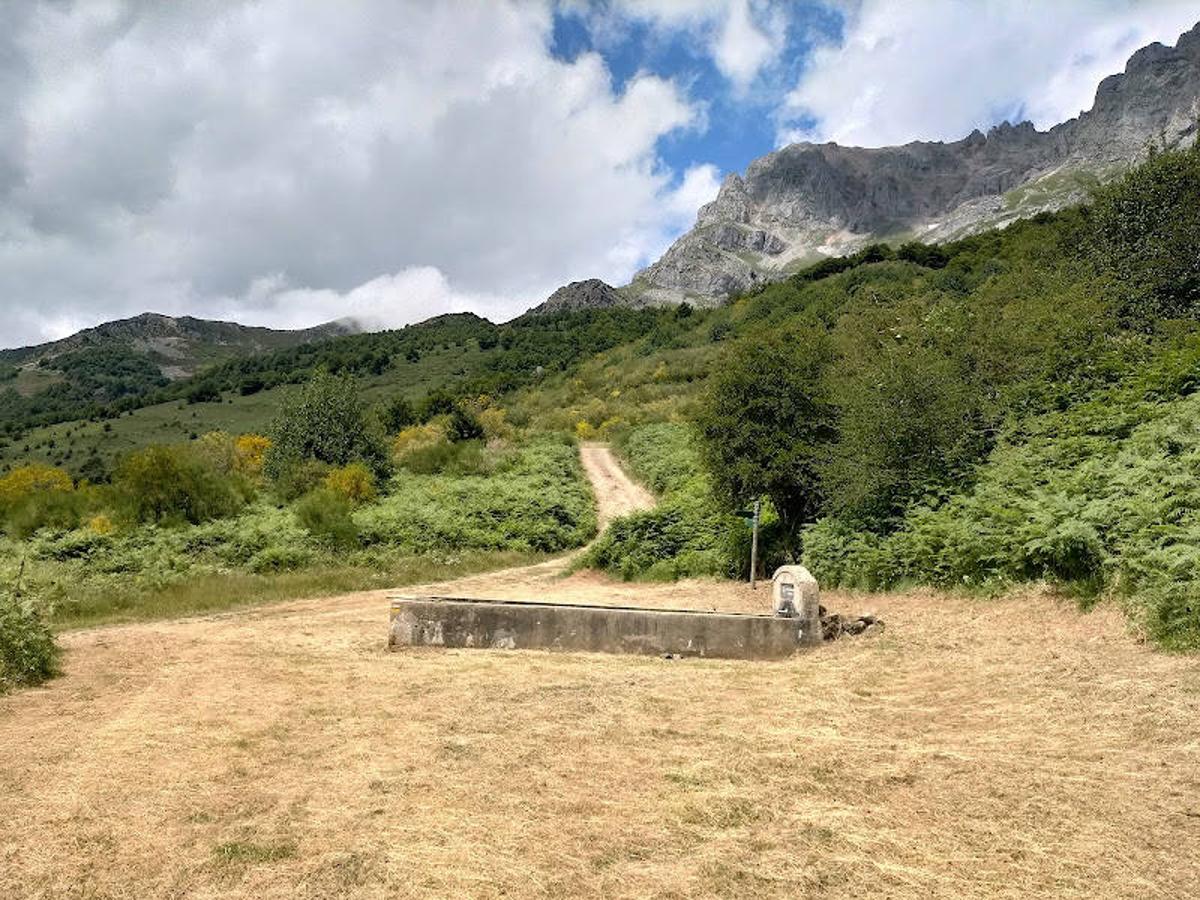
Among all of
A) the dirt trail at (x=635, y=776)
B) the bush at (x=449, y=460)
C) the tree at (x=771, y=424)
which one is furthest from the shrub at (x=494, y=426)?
the dirt trail at (x=635, y=776)

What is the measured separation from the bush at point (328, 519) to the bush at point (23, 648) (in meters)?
13.5

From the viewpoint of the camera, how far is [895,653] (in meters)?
9.41

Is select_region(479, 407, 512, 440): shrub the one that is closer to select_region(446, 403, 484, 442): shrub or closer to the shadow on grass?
select_region(446, 403, 484, 442): shrub

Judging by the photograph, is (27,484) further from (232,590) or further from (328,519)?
(232,590)

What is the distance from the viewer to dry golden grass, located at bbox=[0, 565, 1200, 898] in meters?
4.07

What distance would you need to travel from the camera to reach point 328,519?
24.8m

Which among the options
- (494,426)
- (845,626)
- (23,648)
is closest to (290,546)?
(23,648)

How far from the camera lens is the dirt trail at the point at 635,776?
13.3ft

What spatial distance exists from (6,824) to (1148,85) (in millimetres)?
233141

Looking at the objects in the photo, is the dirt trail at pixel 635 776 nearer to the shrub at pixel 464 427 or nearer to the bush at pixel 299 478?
the bush at pixel 299 478

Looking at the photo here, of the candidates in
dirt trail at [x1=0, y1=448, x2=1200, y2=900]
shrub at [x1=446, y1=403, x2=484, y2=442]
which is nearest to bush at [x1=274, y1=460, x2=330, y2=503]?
shrub at [x1=446, y1=403, x2=484, y2=442]

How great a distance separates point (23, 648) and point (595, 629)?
7.45 meters

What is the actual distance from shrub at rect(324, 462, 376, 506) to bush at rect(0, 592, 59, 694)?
63.9ft

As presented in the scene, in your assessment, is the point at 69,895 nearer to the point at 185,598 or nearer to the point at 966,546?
the point at 966,546
